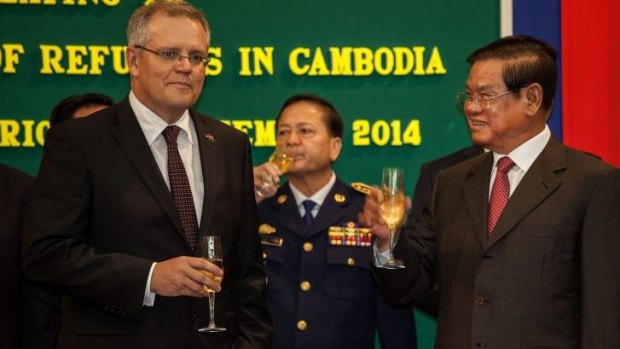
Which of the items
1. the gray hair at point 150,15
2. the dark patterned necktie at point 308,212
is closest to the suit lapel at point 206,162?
the gray hair at point 150,15

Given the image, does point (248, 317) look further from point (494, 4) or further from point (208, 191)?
point (494, 4)

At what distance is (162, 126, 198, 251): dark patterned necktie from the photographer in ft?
11.2

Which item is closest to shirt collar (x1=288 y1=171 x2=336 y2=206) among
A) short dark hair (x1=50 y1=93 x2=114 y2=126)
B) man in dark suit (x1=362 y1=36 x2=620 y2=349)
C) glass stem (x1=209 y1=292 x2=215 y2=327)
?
man in dark suit (x1=362 y1=36 x2=620 y2=349)

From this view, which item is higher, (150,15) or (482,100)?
(150,15)

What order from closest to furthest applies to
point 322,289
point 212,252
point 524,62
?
point 212,252 → point 524,62 → point 322,289

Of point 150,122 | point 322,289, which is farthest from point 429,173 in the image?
point 150,122

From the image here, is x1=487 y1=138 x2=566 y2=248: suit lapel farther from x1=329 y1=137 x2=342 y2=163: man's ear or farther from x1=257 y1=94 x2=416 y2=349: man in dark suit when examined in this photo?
x1=329 y1=137 x2=342 y2=163: man's ear

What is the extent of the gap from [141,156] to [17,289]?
1.18 meters

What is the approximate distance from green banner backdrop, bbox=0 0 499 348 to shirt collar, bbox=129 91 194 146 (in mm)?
1787

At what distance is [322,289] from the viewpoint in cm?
462

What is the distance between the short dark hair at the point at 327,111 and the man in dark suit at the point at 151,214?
4.40 feet

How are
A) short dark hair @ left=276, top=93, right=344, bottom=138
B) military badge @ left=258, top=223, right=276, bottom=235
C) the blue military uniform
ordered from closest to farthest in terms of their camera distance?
1. the blue military uniform
2. military badge @ left=258, top=223, right=276, bottom=235
3. short dark hair @ left=276, top=93, right=344, bottom=138

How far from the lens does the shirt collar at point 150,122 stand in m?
3.54

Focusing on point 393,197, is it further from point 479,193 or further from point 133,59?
point 133,59
